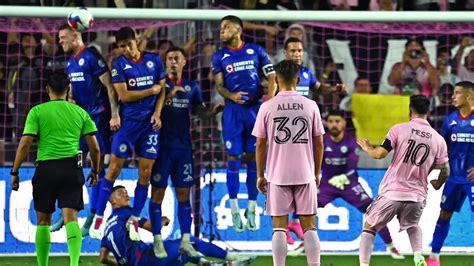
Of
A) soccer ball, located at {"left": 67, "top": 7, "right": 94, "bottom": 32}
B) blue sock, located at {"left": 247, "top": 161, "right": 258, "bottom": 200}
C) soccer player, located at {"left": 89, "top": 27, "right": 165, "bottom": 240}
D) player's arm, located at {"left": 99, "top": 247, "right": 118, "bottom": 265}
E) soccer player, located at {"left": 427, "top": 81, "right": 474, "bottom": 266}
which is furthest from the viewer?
blue sock, located at {"left": 247, "top": 161, "right": 258, "bottom": 200}

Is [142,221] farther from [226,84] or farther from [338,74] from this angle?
[338,74]

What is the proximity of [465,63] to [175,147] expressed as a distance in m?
4.94

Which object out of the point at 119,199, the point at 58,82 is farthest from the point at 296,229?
the point at 58,82

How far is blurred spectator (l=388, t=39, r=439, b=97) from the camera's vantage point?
17.4 meters

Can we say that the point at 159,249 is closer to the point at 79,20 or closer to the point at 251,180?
the point at 251,180

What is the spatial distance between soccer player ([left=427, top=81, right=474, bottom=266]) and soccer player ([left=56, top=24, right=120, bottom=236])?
12.0 ft

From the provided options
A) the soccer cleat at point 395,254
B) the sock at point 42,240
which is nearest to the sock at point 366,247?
A: the sock at point 42,240

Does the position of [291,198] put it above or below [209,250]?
above

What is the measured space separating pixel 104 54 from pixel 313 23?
2.73m

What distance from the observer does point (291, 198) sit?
38.0 ft

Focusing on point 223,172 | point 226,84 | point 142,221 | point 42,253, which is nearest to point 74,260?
point 42,253

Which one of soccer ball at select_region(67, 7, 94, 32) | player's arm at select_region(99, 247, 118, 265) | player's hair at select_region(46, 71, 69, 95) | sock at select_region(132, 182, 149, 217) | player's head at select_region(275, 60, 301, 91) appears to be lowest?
player's arm at select_region(99, 247, 118, 265)

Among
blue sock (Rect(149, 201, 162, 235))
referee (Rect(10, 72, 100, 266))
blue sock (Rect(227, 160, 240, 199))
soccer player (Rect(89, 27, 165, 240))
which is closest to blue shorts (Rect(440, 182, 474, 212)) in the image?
blue sock (Rect(227, 160, 240, 199))

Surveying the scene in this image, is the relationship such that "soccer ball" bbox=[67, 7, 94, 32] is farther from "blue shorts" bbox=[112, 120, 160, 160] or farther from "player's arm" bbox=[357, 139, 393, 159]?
"player's arm" bbox=[357, 139, 393, 159]
